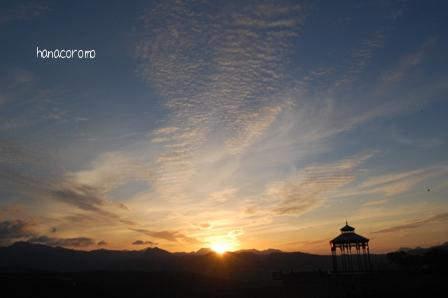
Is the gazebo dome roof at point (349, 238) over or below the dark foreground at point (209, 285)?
over

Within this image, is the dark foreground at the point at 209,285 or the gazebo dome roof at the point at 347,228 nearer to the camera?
the dark foreground at the point at 209,285

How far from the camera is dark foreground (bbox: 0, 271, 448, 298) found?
34312 mm

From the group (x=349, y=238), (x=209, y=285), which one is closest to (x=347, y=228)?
(x=349, y=238)

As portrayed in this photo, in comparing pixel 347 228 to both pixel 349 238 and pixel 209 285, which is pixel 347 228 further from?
pixel 209 285

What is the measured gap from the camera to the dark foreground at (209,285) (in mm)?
34312

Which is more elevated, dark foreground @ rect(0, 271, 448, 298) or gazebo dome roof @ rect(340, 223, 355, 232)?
gazebo dome roof @ rect(340, 223, 355, 232)

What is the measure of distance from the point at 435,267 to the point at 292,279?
13584 millimetres

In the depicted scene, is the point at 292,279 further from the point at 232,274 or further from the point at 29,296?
the point at 232,274

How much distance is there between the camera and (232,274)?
156 metres

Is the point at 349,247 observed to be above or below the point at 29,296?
above

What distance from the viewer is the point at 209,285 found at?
86938 mm

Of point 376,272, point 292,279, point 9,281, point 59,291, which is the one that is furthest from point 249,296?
point 9,281

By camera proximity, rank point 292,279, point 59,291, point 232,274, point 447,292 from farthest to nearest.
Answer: point 232,274
point 59,291
point 292,279
point 447,292

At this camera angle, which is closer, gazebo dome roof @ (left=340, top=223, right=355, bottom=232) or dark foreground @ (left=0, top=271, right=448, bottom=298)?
dark foreground @ (left=0, top=271, right=448, bottom=298)
